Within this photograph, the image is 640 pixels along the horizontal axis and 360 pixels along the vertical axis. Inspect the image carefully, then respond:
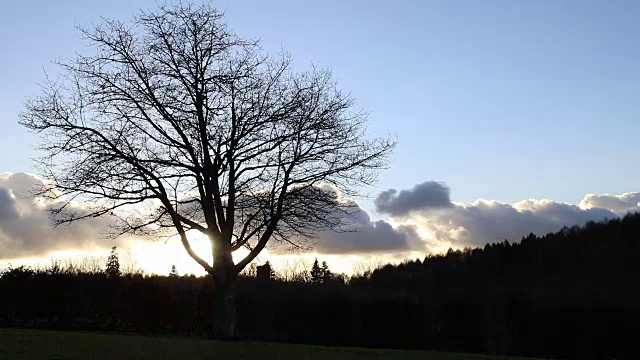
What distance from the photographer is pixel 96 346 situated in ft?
51.3

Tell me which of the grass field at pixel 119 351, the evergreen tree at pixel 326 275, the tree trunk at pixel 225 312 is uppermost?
the evergreen tree at pixel 326 275

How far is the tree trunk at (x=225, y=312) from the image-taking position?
866 inches

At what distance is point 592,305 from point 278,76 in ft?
52.6

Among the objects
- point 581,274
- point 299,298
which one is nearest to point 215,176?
point 299,298

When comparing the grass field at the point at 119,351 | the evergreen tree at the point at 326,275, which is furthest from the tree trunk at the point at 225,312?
the evergreen tree at the point at 326,275

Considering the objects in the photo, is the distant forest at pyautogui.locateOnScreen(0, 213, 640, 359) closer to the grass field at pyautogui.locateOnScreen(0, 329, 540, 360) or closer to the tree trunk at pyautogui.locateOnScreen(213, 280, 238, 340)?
the tree trunk at pyautogui.locateOnScreen(213, 280, 238, 340)

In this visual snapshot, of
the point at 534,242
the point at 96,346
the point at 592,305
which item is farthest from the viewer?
the point at 534,242

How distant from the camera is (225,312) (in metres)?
22.1

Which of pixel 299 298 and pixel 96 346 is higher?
pixel 299 298

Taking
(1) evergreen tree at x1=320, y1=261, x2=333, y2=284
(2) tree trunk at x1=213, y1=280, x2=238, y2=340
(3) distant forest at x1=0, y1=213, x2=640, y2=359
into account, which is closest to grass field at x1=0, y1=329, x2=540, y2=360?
(2) tree trunk at x1=213, y1=280, x2=238, y2=340

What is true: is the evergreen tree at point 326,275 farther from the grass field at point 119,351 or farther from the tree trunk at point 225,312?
the grass field at point 119,351

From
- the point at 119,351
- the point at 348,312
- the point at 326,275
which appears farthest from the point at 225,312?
the point at 326,275

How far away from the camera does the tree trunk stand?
72.2 ft

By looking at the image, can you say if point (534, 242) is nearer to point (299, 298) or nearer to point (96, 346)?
point (299, 298)
